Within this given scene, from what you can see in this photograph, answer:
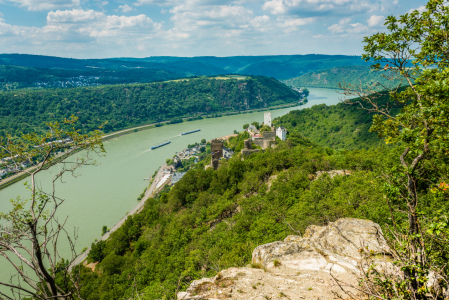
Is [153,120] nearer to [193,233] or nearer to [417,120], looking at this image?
[193,233]

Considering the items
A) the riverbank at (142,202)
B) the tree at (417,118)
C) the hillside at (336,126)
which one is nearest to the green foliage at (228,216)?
the tree at (417,118)

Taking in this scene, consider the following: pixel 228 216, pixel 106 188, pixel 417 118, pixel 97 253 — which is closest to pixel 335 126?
pixel 228 216

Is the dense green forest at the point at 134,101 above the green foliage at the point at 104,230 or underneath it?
above

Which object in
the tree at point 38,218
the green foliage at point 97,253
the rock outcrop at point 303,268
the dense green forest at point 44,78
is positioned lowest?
the green foliage at point 97,253

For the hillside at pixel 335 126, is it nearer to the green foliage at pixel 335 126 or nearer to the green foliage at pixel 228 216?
the green foliage at pixel 335 126

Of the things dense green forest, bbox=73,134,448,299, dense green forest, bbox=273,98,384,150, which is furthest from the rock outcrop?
dense green forest, bbox=273,98,384,150

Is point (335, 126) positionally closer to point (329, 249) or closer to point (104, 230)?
point (104, 230)
